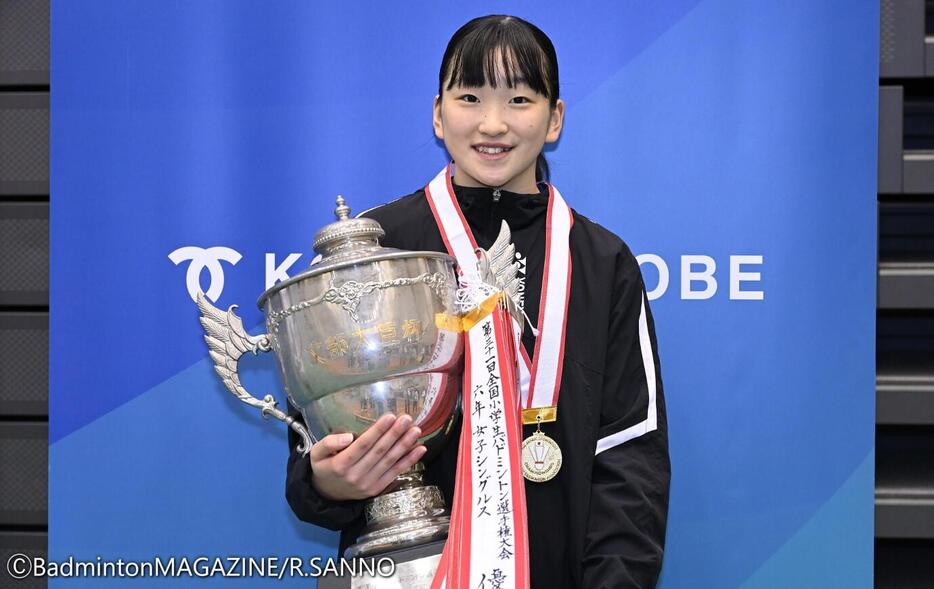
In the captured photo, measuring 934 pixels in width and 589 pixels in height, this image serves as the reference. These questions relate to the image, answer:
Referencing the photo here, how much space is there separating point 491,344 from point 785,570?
1015mm

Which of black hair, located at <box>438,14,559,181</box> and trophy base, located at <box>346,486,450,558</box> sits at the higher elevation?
black hair, located at <box>438,14,559,181</box>

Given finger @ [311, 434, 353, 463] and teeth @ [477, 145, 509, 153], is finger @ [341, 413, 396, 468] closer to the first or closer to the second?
finger @ [311, 434, 353, 463]

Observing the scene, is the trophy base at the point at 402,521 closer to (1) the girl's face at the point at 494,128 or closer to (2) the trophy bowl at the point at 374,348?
(2) the trophy bowl at the point at 374,348

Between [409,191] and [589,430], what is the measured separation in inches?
30.8

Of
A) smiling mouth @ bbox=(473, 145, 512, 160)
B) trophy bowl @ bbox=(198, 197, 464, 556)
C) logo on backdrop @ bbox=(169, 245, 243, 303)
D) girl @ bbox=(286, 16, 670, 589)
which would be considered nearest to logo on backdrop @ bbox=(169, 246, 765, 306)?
logo on backdrop @ bbox=(169, 245, 243, 303)

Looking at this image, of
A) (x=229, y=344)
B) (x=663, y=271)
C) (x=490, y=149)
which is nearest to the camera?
(x=229, y=344)

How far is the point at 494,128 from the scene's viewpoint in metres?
1.33

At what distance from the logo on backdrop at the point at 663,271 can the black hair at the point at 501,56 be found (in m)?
0.62

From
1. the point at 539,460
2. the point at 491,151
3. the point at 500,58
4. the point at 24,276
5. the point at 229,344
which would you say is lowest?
the point at 539,460

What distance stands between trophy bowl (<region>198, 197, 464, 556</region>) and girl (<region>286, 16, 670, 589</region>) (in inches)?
4.1

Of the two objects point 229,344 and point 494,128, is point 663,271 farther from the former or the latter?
point 229,344

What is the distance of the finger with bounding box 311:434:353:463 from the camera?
1.12 m

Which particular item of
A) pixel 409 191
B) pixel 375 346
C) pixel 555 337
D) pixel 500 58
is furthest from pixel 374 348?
pixel 409 191

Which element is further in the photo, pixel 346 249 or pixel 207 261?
pixel 207 261
